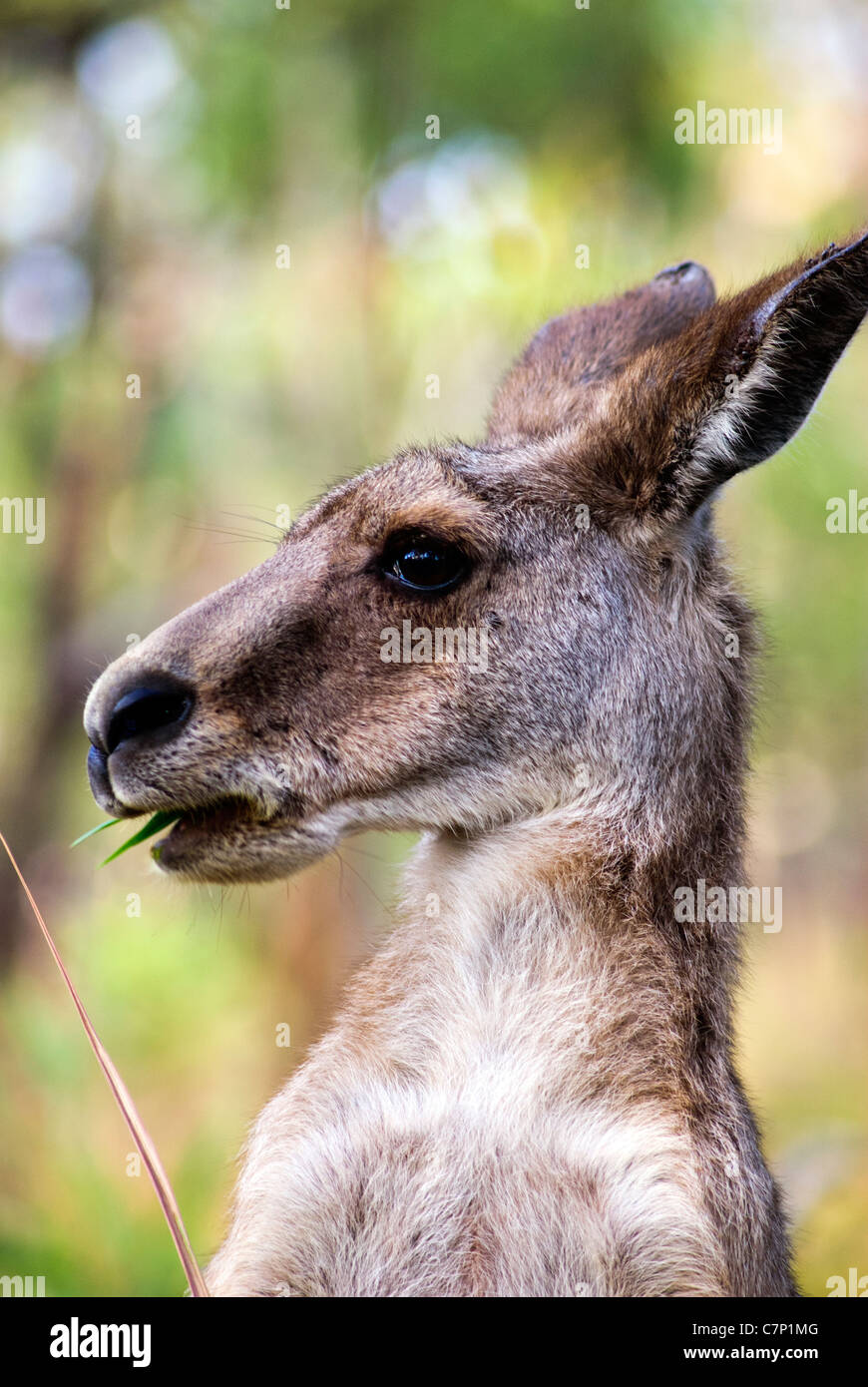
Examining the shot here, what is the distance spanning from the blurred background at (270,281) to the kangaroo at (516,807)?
228 inches

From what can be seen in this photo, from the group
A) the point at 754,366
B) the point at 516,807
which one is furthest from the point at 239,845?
the point at 754,366

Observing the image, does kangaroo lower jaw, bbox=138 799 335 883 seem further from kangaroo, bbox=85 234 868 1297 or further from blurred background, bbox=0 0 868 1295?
blurred background, bbox=0 0 868 1295

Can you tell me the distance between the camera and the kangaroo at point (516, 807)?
11.7 ft

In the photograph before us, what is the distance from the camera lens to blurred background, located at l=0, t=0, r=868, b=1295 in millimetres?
10516

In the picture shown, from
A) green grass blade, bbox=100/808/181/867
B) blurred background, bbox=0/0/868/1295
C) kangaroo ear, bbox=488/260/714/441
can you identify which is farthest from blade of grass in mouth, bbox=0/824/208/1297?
blurred background, bbox=0/0/868/1295

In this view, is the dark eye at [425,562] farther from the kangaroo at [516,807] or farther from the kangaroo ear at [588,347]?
the kangaroo ear at [588,347]

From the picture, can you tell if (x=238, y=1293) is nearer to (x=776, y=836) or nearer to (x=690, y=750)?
(x=690, y=750)

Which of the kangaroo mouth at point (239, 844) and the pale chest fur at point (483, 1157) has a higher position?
the kangaroo mouth at point (239, 844)

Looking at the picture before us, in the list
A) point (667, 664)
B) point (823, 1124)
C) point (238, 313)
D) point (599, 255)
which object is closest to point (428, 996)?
point (667, 664)

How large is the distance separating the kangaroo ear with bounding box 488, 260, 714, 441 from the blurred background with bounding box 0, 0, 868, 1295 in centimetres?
446

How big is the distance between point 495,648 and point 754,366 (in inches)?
41.9

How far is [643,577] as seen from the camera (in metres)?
4.16

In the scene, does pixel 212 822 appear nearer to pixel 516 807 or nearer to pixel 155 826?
pixel 155 826

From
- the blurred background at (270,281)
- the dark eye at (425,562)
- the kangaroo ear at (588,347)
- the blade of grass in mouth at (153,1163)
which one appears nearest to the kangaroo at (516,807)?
the dark eye at (425,562)
